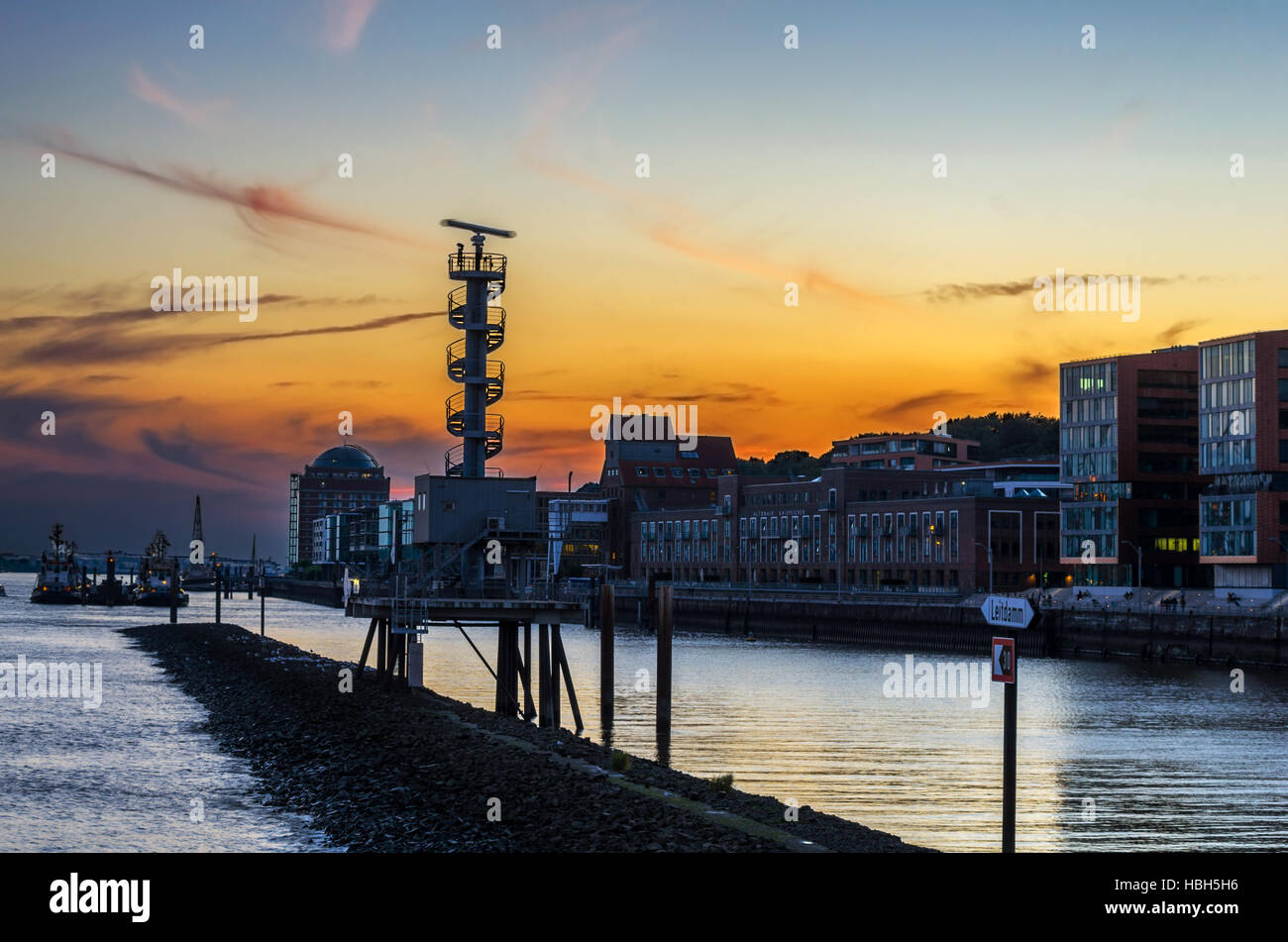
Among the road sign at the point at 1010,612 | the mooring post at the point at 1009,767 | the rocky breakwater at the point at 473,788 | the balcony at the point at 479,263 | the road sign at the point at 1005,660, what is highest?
the balcony at the point at 479,263

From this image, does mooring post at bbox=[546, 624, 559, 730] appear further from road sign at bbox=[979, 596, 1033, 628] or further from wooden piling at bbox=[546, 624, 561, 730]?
road sign at bbox=[979, 596, 1033, 628]

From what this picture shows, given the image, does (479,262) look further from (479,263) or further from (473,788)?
(473,788)

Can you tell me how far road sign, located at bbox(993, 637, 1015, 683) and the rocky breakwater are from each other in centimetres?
448

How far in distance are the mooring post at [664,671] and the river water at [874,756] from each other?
66 cm

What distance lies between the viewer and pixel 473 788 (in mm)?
28562

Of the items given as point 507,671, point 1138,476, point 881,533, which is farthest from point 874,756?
point 881,533

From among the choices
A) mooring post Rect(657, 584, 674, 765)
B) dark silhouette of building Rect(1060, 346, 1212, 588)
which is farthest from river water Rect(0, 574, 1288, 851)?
dark silhouette of building Rect(1060, 346, 1212, 588)

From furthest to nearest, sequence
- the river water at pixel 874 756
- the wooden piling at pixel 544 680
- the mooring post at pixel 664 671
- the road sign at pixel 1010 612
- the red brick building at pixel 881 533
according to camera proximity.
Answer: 1. the red brick building at pixel 881 533
2. the mooring post at pixel 664 671
3. the wooden piling at pixel 544 680
4. the river water at pixel 874 756
5. the road sign at pixel 1010 612

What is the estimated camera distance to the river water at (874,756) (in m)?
29.5

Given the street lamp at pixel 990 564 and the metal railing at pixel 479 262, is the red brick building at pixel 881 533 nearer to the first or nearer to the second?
the street lamp at pixel 990 564

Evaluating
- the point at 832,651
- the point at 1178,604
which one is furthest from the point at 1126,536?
the point at 832,651

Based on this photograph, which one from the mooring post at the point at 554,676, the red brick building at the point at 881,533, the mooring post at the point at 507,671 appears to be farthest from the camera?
the red brick building at the point at 881,533

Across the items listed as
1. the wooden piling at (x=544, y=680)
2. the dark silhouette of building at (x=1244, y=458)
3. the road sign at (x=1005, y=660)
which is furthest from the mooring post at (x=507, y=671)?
the dark silhouette of building at (x=1244, y=458)
